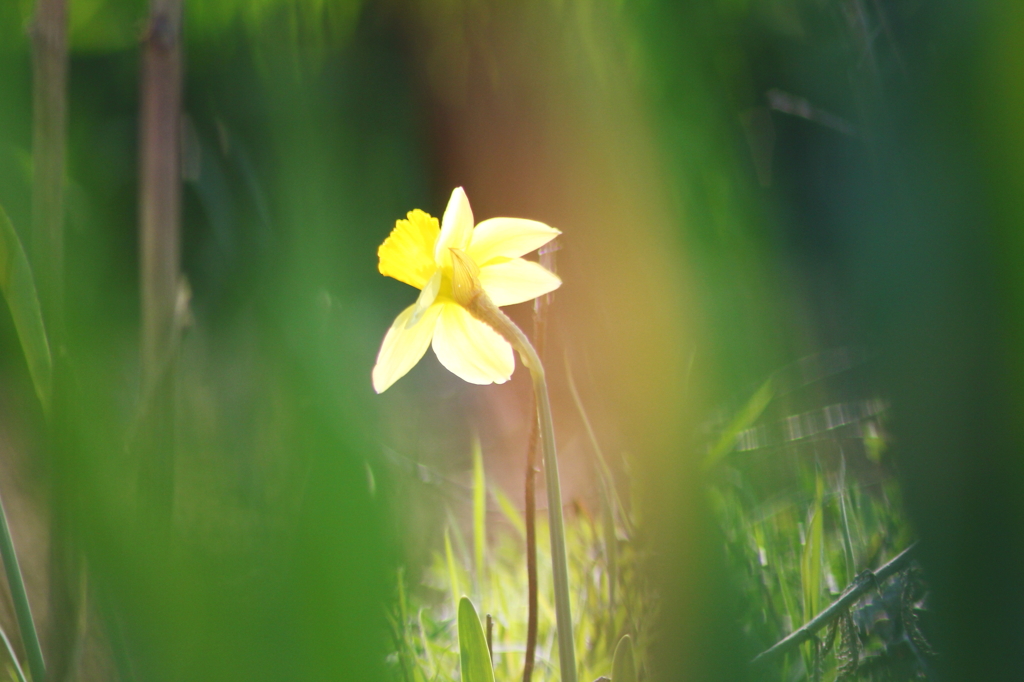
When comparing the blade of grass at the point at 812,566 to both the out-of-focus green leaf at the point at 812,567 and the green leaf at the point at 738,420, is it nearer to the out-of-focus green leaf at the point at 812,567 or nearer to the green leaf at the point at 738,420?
the out-of-focus green leaf at the point at 812,567

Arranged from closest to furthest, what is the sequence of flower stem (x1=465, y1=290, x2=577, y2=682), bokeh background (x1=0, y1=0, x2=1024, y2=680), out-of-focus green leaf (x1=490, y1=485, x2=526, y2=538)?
bokeh background (x1=0, y1=0, x2=1024, y2=680) → flower stem (x1=465, y1=290, x2=577, y2=682) → out-of-focus green leaf (x1=490, y1=485, x2=526, y2=538)

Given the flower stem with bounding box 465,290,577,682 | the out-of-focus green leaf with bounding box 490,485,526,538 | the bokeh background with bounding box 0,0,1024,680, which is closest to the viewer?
the bokeh background with bounding box 0,0,1024,680

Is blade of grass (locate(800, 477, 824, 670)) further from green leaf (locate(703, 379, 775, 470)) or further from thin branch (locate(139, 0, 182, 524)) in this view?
thin branch (locate(139, 0, 182, 524))

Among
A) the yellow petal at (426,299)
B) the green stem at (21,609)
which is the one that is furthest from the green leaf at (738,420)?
the green stem at (21,609)

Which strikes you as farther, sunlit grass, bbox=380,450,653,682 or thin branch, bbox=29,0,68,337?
sunlit grass, bbox=380,450,653,682

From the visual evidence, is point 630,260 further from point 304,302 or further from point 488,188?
point 488,188

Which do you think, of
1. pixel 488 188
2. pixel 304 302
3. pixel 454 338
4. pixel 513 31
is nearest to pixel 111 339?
pixel 304 302

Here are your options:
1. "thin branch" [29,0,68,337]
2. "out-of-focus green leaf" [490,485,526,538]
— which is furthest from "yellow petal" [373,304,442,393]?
"out-of-focus green leaf" [490,485,526,538]
